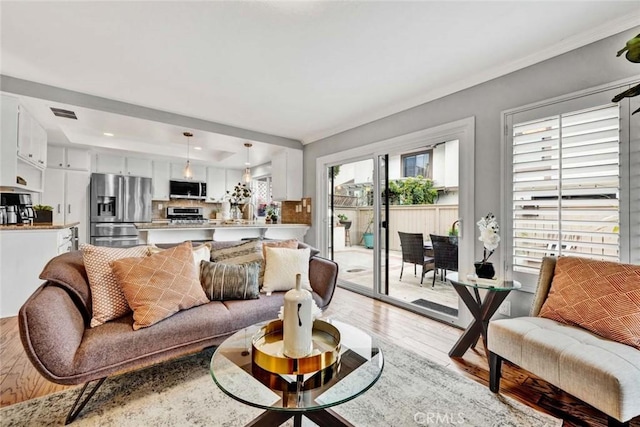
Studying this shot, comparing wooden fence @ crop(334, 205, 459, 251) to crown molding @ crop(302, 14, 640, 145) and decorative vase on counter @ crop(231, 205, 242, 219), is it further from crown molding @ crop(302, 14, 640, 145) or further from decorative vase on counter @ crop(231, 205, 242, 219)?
decorative vase on counter @ crop(231, 205, 242, 219)

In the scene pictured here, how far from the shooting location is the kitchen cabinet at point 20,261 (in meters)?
2.81

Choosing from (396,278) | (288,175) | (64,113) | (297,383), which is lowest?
(396,278)

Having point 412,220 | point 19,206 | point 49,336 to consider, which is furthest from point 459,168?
point 19,206

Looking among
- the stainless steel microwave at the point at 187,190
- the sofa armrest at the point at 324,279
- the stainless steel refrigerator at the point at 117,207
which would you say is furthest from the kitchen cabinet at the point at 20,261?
the stainless steel microwave at the point at 187,190

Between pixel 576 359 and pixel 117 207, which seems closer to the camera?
pixel 576 359

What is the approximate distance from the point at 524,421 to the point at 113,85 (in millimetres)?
4247

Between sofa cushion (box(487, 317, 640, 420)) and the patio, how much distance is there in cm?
149

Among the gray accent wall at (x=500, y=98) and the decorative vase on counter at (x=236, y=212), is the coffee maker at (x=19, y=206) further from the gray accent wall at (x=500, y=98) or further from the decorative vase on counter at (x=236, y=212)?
the gray accent wall at (x=500, y=98)

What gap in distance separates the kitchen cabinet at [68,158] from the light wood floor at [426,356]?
325cm

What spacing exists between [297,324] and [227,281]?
3.63 feet

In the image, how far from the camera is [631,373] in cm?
118

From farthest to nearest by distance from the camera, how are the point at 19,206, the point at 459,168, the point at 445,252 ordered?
the point at 19,206
the point at 445,252
the point at 459,168

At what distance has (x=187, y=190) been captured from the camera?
6.48 metres

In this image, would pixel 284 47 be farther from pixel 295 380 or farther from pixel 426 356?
pixel 426 356
